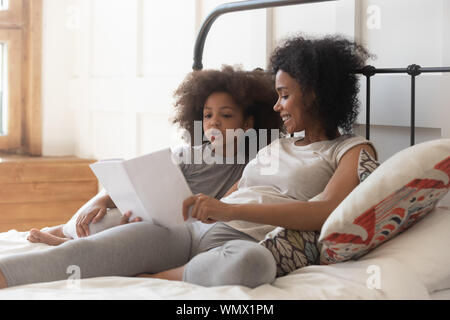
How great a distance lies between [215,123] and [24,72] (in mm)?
2069

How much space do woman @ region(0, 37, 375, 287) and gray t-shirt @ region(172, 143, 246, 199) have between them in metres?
0.14

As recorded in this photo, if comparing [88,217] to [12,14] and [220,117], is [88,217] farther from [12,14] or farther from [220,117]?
[12,14]

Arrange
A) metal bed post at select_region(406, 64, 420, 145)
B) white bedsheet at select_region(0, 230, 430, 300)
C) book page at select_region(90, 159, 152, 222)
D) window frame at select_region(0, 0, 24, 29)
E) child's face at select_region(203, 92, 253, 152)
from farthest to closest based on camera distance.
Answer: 1. window frame at select_region(0, 0, 24, 29)
2. child's face at select_region(203, 92, 253, 152)
3. metal bed post at select_region(406, 64, 420, 145)
4. book page at select_region(90, 159, 152, 222)
5. white bedsheet at select_region(0, 230, 430, 300)

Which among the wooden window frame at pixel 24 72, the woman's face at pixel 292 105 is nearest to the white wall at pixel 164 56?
the wooden window frame at pixel 24 72

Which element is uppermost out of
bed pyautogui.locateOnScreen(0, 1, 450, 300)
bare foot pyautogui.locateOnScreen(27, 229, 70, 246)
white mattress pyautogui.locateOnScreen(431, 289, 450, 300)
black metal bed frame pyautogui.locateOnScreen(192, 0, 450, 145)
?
black metal bed frame pyautogui.locateOnScreen(192, 0, 450, 145)

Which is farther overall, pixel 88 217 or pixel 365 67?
pixel 88 217

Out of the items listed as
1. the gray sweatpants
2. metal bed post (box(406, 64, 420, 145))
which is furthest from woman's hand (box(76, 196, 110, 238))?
metal bed post (box(406, 64, 420, 145))

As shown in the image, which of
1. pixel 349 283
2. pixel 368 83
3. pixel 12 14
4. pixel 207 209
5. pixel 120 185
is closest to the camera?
pixel 349 283

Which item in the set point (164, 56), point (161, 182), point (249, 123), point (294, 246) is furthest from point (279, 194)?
point (164, 56)

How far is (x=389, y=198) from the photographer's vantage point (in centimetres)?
125

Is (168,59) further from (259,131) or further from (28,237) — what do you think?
(28,237)

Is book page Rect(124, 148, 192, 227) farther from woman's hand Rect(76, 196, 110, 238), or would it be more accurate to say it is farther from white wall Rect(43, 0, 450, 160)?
white wall Rect(43, 0, 450, 160)

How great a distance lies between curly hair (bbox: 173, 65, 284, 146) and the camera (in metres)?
1.94
